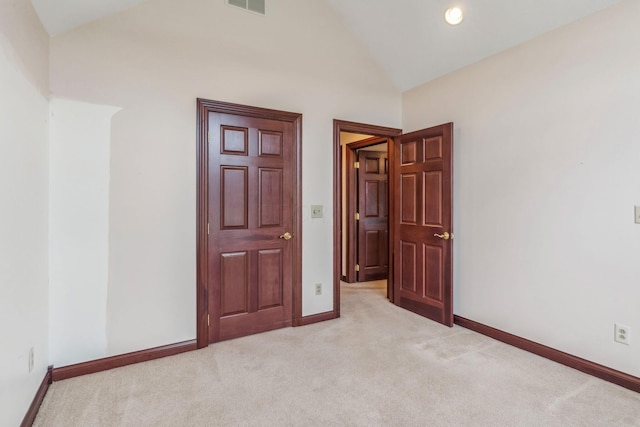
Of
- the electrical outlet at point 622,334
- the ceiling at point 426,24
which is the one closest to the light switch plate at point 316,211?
the ceiling at point 426,24

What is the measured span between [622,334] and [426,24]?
9.66 feet

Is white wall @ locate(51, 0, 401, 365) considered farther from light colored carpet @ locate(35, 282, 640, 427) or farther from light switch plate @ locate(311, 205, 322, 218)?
light colored carpet @ locate(35, 282, 640, 427)

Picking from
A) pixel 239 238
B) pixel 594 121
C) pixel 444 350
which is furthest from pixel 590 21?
pixel 239 238

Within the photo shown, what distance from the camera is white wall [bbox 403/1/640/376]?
2232mm

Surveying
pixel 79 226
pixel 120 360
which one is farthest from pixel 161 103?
pixel 120 360

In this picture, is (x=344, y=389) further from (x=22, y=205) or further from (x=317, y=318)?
(x=22, y=205)

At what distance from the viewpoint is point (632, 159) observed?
218 centimetres

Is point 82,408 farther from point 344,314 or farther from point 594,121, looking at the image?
point 594,121

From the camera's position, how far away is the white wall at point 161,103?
2.37m

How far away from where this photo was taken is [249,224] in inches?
119

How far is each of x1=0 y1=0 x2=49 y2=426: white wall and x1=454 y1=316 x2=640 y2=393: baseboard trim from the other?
11.1 feet

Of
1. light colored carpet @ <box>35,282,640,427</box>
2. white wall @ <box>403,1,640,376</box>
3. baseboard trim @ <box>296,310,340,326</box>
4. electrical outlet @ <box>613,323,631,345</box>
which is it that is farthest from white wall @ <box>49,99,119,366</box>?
electrical outlet @ <box>613,323,631,345</box>

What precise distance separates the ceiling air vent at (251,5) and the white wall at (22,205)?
1475 mm

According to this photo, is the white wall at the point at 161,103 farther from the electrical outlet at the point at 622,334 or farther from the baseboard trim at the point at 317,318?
the electrical outlet at the point at 622,334
